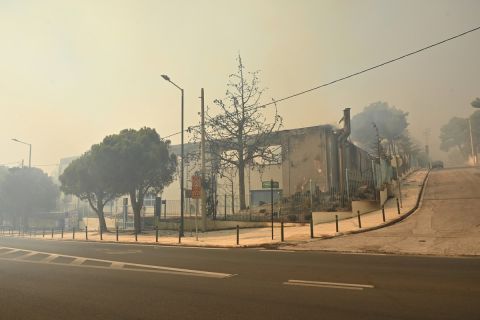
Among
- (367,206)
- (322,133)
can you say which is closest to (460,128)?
(322,133)

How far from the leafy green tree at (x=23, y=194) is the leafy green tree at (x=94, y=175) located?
1748cm

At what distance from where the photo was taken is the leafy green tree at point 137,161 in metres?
32.7

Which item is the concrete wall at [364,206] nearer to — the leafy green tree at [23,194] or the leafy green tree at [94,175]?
the leafy green tree at [94,175]

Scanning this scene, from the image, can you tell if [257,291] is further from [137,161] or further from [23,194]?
[23,194]

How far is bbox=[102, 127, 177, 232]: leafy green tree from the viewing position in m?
32.7

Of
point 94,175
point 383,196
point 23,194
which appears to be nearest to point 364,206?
point 383,196

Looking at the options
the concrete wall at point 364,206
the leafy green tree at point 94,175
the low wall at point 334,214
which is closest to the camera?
the low wall at point 334,214

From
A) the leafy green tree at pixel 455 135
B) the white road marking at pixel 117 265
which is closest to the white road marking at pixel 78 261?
the white road marking at pixel 117 265

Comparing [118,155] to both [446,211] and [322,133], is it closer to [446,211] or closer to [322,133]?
[322,133]

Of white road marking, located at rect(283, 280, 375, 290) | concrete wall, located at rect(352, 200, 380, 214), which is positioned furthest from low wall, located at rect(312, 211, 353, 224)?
white road marking, located at rect(283, 280, 375, 290)

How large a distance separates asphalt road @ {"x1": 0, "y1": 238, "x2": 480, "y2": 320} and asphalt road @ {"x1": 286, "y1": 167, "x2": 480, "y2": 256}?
7.23 ft

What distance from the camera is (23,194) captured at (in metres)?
52.6

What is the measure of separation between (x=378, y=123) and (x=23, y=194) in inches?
2781

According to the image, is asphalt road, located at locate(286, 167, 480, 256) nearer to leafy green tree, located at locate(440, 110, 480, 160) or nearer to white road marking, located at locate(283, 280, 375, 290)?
white road marking, located at locate(283, 280, 375, 290)
